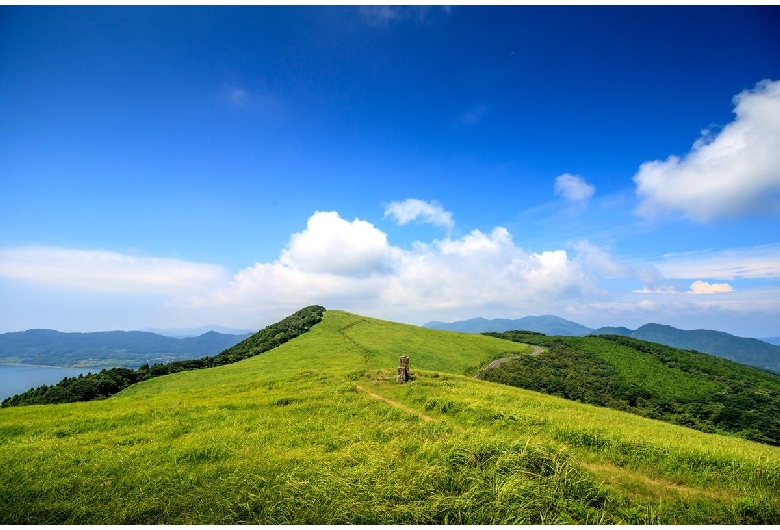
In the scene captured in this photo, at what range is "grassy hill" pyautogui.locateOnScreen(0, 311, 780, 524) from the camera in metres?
10.1

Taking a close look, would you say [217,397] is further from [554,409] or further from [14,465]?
[554,409]

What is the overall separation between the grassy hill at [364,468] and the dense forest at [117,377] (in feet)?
35.0

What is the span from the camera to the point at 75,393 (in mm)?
30609

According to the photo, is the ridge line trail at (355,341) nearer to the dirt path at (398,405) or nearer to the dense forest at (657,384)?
the dirt path at (398,405)

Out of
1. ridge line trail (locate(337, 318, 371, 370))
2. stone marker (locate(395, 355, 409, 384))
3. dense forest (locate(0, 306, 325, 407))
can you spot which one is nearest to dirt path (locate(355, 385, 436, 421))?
stone marker (locate(395, 355, 409, 384))

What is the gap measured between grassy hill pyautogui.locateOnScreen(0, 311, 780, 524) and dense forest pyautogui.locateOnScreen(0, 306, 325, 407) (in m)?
10.7

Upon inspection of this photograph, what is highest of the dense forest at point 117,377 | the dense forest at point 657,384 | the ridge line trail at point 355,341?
the ridge line trail at point 355,341

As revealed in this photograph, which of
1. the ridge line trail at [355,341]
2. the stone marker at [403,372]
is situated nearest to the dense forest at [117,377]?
the ridge line trail at [355,341]

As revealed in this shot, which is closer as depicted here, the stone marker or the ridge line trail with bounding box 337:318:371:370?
the stone marker

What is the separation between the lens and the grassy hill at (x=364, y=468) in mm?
10094

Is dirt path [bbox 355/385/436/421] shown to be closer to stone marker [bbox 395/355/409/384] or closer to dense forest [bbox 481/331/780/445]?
stone marker [bbox 395/355/409/384]

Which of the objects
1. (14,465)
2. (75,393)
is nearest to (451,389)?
(14,465)

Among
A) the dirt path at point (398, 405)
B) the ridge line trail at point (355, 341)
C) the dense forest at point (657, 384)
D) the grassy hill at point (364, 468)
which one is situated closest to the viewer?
the grassy hill at point (364, 468)

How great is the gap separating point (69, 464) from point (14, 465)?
2.01 m
